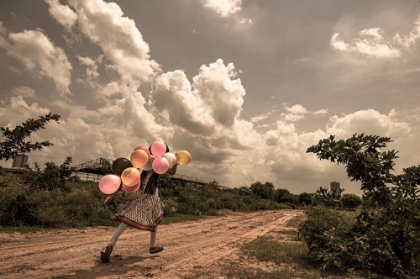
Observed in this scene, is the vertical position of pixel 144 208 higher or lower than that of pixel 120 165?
lower

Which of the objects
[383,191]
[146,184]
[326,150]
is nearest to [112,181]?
[146,184]

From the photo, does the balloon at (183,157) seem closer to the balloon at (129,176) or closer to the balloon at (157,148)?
the balloon at (157,148)

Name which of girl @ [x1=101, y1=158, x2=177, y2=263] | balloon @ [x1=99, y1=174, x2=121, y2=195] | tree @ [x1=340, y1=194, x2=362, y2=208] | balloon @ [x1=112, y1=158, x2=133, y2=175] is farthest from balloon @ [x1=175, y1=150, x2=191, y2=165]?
tree @ [x1=340, y1=194, x2=362, y2=208]

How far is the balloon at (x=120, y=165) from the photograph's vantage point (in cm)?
480

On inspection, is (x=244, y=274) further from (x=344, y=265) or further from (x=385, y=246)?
(x=385, y=246)

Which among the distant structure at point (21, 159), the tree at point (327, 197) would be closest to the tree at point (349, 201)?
the tree at point (327, 197)

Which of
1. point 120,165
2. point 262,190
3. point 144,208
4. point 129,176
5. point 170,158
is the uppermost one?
point 262,190

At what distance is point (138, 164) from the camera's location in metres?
4.78

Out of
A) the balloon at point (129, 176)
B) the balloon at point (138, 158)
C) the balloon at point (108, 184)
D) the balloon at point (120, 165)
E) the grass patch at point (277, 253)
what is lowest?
the grass patch at point (277, 253)

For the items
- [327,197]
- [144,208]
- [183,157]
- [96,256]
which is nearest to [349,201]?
[327,197]

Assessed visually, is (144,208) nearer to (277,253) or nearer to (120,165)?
(120,165)

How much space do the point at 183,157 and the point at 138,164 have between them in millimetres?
1019

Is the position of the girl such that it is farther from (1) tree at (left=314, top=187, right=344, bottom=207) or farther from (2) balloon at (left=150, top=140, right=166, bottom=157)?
(1) tree at (left=314, top=187, right=344, bottom=207)

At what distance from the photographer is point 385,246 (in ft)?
16.0
